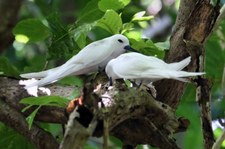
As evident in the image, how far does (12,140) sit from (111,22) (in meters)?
0.44

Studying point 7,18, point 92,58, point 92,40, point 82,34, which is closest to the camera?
point 92,58

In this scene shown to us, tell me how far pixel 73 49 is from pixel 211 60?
54 cm

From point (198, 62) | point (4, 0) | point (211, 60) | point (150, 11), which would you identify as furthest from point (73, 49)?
point (150, 11)

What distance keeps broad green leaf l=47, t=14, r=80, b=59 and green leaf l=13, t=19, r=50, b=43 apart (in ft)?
0.13

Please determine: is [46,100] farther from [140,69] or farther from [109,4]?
[109,4]

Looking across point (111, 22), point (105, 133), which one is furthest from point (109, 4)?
point (105, 133)

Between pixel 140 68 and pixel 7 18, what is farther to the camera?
pixel 7 18

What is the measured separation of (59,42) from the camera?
168 cm

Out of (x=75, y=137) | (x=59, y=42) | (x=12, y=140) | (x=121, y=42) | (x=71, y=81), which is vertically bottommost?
(x=12, y=140)

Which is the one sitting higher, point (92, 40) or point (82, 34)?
point (82, 34)

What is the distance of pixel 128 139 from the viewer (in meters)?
1.40

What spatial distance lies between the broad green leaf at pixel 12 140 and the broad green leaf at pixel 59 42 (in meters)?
0.24

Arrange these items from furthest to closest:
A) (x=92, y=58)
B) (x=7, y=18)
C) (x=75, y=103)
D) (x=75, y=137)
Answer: (x=7, y=18)
(x=92, y=58)
(x=75, y=103)
(x=75, y=137)

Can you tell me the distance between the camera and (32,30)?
173 centimetres
